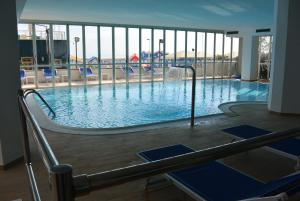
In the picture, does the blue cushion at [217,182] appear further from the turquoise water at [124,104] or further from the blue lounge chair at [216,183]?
the turquoise water at [124,104]

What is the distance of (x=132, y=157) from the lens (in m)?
3.20

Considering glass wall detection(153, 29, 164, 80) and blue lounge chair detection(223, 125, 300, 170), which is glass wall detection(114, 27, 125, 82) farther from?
blue lounge chair detection(223, 125, 300, 170)

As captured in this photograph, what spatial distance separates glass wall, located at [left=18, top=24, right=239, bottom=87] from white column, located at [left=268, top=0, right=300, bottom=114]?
7.57 meters

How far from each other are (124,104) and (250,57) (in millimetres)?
7600

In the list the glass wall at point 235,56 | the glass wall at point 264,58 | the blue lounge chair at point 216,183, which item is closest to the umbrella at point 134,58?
the glass wall at point 264,58

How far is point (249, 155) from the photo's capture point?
3.37 m

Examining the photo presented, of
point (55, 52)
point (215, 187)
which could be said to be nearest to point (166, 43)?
point (55, 52)

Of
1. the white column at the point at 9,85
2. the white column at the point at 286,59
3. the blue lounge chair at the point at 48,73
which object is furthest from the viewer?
the blue lounge chair at the point at 48,73

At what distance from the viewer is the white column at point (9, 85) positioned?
115 inches

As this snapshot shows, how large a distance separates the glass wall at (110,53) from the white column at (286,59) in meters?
7.57

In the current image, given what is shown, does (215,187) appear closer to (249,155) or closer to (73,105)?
(249,155)

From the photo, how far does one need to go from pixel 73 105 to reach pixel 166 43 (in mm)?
6977

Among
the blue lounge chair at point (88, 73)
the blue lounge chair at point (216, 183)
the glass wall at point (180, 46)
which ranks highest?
the glass wall at point (180, 46)

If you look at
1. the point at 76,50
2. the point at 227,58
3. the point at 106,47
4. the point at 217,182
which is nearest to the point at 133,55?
the point at 106,47
